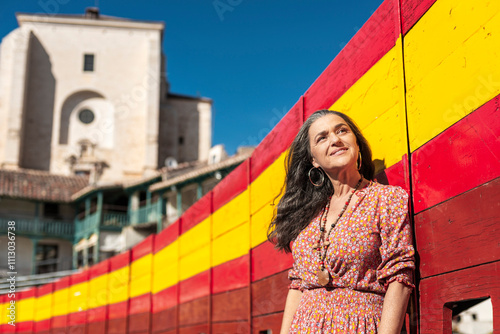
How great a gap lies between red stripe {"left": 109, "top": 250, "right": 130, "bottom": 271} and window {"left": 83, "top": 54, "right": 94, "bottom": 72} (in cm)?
3734

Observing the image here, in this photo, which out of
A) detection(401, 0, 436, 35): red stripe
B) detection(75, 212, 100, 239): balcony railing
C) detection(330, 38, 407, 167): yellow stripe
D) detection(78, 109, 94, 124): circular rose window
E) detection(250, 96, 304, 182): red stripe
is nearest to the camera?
detection(401, 0, 436, 35): red stripe

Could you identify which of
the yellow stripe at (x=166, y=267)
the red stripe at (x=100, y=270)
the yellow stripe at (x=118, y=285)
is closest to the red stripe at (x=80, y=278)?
the red stripe at (x=100, y=270)

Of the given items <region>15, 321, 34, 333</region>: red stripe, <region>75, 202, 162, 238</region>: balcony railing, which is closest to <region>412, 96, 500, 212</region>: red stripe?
<region>15, 321, 34, 333</region>: red stripe

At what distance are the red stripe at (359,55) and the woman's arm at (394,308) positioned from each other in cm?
122

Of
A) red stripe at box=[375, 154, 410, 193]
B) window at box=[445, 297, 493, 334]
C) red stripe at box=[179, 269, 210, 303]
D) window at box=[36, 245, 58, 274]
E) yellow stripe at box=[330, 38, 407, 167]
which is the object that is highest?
window at box=[36, 245, 58, 274]

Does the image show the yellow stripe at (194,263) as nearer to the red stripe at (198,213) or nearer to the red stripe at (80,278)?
the red stripe at (198,213)

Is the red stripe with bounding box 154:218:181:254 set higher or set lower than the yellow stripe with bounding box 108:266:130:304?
higher

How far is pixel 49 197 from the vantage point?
1346 inches

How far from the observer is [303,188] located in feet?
9.80

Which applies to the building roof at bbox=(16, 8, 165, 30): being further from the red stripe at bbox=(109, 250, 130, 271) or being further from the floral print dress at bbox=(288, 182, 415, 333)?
the floral print dress at bbox=(288, 182, 415, 333)

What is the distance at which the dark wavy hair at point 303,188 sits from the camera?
2.85 metres

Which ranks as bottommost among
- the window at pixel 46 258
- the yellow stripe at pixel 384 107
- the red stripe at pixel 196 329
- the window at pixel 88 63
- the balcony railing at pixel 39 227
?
the red stripe at pixel 196 329

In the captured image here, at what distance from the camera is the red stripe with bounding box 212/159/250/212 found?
19.3ft

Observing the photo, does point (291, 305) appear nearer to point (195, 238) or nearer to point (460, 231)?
point (460, 231)
